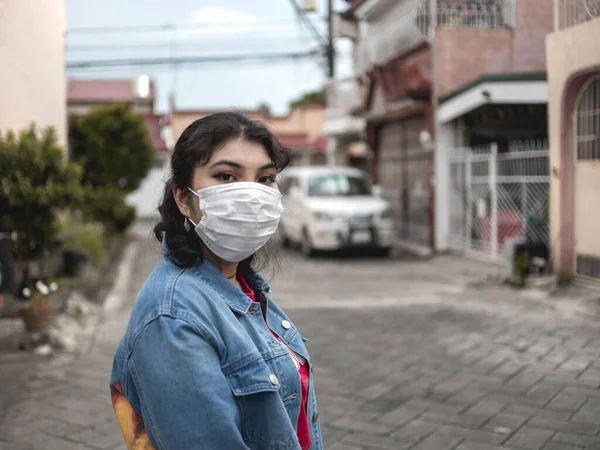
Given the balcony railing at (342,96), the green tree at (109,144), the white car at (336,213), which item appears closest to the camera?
A: the white car at (336,213)

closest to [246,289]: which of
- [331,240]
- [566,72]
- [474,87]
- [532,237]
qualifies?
[566,72]

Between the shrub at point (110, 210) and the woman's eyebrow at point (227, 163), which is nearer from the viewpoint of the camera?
the woman's eyebrow at point (227, 163)

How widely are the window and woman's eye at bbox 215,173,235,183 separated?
7376 millimetres

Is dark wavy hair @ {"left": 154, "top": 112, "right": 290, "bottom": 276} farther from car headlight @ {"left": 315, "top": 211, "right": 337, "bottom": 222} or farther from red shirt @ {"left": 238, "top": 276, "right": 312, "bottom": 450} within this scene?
car headlight @ {"left": 315, "top": 211, "right": 337, "bottom": 222}

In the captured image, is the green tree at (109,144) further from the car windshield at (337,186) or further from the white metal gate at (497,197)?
the white metal gate at (497,197)

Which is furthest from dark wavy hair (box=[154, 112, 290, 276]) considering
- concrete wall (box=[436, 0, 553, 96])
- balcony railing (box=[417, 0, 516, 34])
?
balcony railing (box=[417, 0, 516, 34])

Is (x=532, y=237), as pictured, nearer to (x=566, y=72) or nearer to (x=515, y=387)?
(x=566, y=72)

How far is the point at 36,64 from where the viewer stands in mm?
5570

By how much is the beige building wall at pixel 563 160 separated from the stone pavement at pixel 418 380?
1105 mm

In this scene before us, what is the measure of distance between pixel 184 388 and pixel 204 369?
0.20ft

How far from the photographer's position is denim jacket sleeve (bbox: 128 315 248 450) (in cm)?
156

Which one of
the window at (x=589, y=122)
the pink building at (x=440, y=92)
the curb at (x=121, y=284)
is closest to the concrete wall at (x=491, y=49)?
the pink building at (x=440, y=92)

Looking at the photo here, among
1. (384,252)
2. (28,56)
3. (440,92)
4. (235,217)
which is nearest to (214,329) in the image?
(235,217)

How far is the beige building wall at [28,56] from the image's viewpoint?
435 centimetres
